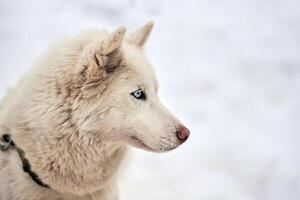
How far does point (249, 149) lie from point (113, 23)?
8.83 ft

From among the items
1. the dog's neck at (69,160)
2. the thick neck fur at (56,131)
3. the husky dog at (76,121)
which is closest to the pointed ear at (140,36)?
the husky dog at (76,121)

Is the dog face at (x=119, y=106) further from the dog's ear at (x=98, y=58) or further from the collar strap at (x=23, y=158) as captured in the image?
the collar strap at (x=23, y=158)

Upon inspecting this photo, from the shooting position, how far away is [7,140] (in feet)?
11.8

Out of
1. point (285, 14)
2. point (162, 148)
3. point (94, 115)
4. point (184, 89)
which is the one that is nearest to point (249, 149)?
point (184, 89)

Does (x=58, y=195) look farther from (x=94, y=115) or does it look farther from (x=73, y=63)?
(x=73, y=63)

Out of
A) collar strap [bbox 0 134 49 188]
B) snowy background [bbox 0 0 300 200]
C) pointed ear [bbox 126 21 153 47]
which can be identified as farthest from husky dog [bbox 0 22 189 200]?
snowy background [bbox 0 0 300 200]

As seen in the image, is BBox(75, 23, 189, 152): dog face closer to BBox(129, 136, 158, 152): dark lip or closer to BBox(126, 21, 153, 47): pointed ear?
BBox(129, 136, 158, 152): dark lip

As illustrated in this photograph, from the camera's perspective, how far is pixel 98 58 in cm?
338

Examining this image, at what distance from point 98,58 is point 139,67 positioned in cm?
37

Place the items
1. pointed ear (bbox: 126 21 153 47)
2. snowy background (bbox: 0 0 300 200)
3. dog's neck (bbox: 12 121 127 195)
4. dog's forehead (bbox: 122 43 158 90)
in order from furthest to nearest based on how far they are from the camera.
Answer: snowy background (bbox: 0 0 300 200) → pointed ear (bbox: 126 21 153 47) → dog's forehead (bbox: 122 43 158 90) → dog's neck (bbox: 12 121 127 195)

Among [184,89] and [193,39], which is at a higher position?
[193,39]

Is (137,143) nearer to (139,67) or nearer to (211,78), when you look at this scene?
(139,67)

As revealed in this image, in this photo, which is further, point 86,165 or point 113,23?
point 113,23

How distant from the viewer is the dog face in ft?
11.2
